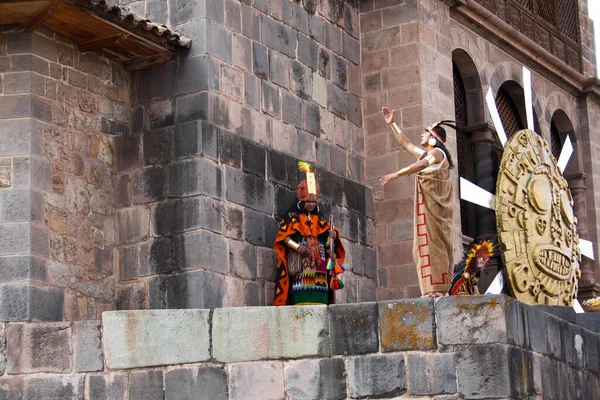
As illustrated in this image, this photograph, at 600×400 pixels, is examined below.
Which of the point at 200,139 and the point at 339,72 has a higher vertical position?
the point at 339,72

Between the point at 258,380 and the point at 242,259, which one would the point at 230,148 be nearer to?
the point at 242,259

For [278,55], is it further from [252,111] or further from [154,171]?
[154,171]

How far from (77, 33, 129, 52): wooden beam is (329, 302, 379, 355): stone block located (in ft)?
14.6

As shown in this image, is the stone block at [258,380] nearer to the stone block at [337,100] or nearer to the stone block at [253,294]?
the stone block at [253,294]

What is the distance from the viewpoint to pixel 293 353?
439 inches

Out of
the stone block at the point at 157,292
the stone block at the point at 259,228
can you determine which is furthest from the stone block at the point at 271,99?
the stone block at the point at 157,292

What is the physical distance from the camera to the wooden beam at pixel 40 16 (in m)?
13.2

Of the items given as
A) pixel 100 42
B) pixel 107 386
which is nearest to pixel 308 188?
pixel 100 42

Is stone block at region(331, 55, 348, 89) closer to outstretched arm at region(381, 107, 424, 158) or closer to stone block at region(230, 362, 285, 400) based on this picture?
outstretched arm at region(381, 107, 424, 158)

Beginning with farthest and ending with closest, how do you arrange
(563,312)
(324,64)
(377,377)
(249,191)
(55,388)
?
(324,64)
(249,191)
(563,312)
(55,388)
(377,377)

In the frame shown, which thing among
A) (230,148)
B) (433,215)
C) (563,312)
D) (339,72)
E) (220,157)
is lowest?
(563,312)

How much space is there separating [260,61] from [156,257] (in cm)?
275

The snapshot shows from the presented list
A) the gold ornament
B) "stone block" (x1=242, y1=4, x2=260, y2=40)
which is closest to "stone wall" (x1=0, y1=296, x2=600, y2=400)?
"stone block" (x1=242, y1=4, x2=260, y2=40)

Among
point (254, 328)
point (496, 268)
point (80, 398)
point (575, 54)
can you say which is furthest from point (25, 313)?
point (575, 54)
